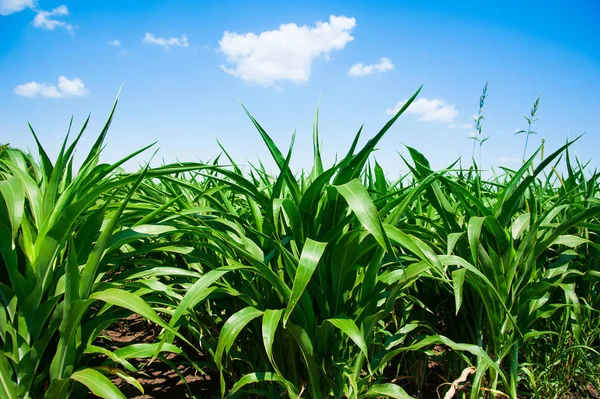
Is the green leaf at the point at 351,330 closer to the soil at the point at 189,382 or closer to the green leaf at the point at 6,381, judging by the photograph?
the soil at the point at 189,382

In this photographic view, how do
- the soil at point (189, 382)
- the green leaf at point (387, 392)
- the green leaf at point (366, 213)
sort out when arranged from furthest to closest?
1. the soil at point (189, 382)
2. the green leaf at point (387, 392)
3. the green leaf at point (366, 213)

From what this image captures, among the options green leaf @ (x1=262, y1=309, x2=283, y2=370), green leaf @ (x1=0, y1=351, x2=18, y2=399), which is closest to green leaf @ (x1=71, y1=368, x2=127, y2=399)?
green leaf @ (x1=0, y1=351, x2=18, y2=399)

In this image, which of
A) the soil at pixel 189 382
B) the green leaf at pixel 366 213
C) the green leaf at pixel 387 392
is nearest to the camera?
the green leaf at pixel 366 213

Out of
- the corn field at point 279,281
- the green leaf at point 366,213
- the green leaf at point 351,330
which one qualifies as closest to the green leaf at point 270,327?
the corn field at point 279,281

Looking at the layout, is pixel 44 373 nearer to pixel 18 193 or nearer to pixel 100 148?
pixel 18 193

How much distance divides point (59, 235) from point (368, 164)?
0.99 m

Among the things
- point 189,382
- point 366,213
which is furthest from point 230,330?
point 189,382

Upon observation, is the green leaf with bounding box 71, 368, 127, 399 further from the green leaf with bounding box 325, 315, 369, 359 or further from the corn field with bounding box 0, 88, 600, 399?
the green leaf with bounding box 325, 315, 369, 359

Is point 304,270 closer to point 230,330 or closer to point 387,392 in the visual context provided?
point 230,330

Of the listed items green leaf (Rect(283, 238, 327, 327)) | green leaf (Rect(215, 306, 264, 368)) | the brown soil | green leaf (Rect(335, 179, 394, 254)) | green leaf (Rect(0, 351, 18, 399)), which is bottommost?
the brown soil

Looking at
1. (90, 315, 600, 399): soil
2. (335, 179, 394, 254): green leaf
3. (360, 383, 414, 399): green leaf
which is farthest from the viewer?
(90, 315, 600, 399): soil

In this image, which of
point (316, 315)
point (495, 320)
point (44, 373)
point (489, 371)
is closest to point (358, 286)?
point (316, 315)

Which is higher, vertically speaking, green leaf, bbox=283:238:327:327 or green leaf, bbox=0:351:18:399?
green leaf, bbox=283:238:327:327

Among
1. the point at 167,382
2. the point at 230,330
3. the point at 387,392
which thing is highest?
the point at 230,330
